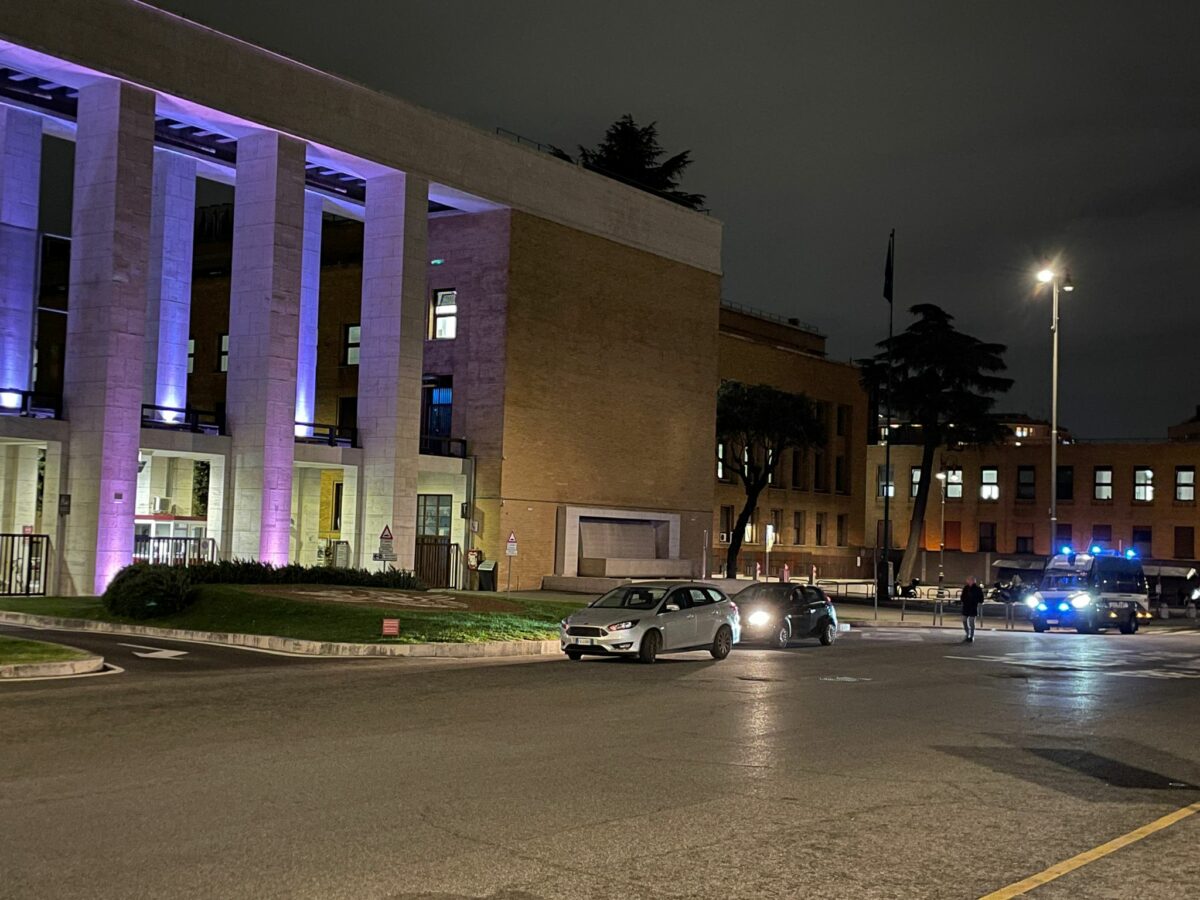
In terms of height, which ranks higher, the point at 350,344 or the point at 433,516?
the point at 350,344

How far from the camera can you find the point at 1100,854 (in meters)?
8.45

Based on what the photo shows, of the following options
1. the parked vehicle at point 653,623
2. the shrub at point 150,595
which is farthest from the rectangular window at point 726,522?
the parked vehicle at point 653,623

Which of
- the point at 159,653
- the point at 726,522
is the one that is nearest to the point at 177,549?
the point at 159,653

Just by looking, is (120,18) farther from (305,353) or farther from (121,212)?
(305,353)

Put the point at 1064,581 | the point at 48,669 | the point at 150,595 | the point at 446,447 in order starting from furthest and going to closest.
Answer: the point at 446,447 → the point at 1064,581 → the point at 150,595 → the point at 48,669

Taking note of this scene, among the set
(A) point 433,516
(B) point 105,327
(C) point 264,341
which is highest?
(C) point 264,341

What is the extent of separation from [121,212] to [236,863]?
3125cm

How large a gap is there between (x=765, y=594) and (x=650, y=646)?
7.09m

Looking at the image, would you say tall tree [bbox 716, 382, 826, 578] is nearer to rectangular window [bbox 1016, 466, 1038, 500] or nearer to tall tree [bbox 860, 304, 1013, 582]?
tall tree [bbox 860, 304, 1013, 582]

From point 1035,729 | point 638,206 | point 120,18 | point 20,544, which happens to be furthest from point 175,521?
point 1035,729

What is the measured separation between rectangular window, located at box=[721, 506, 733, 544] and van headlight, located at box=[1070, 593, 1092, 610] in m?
33.2

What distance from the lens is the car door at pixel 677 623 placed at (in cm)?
Result: 2381

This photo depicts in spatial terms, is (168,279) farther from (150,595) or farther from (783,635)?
(783,635)

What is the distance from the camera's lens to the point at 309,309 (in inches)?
1877
